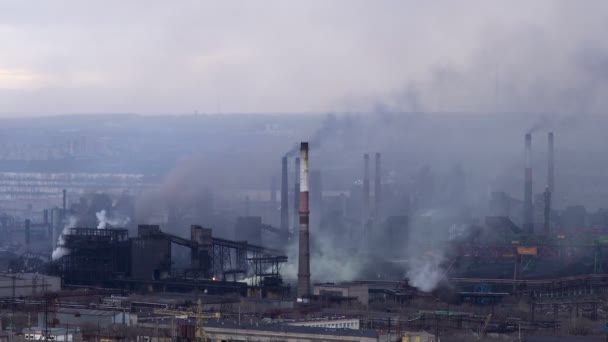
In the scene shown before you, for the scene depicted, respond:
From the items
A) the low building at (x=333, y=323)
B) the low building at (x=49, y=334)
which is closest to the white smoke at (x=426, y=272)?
the low building at (x=333, y=323)

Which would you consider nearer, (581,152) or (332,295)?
(332,295)

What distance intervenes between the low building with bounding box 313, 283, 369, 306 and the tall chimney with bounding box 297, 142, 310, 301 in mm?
417

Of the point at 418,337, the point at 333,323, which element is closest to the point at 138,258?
the point at 333,323

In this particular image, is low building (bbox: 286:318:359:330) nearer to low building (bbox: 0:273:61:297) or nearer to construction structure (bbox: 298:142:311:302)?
construction structure (bbox: 298:142:311:302)

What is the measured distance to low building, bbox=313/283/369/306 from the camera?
42.4m

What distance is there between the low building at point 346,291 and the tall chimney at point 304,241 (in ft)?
1.37

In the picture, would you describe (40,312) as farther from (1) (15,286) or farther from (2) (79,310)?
(1) (15,286)

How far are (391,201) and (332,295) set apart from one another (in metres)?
28.6

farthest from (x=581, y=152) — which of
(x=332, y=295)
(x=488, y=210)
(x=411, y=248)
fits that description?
(x=332, y=295)

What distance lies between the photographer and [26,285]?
43625mm

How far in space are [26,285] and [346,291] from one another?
9485 millimetres

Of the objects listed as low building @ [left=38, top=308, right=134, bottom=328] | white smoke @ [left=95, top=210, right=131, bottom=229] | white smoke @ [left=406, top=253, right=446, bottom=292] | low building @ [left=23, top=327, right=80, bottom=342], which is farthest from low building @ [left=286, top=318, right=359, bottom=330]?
white smoke @ [left=95, top=210, right=131, bottom=229]

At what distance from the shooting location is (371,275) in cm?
5041

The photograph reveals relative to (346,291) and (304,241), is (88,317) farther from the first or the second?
(304,241)
